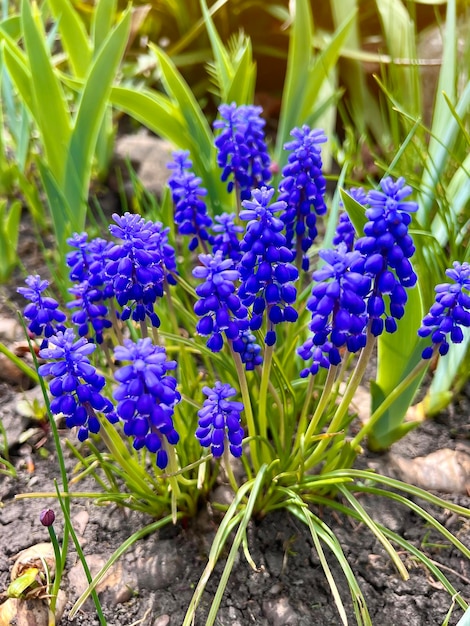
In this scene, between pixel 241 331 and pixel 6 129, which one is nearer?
pixel 241 331

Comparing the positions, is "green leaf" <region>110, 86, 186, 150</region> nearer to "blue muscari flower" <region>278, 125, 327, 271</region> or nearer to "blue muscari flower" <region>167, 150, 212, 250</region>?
"blue muscari flower" <region>167, 150, 212, 250</region>

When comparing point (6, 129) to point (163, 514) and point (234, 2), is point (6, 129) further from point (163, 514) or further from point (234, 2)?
point (163, 514)

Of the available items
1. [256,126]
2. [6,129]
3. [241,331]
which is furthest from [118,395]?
[6,129]

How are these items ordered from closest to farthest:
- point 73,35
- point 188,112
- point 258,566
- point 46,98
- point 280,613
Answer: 1. point 280,613
2. point 258,566
3. point 46,98
4. point 188,112
5. point 73,35

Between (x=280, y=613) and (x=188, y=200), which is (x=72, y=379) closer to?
(x=188, y=200)

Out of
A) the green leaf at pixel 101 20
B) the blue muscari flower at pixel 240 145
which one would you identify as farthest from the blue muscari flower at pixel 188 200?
the green leaf at pixel 101 20

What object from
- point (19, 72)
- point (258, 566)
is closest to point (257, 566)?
point (258, 566)
